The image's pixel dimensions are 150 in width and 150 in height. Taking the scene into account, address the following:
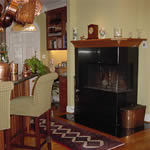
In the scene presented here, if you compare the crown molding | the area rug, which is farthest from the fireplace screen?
the crown molding

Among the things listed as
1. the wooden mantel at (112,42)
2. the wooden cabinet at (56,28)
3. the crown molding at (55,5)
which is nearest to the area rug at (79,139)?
the wooden mantel at (112,42)

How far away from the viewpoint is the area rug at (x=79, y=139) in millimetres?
3389

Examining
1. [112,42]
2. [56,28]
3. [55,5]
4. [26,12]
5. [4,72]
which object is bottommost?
[4,72]

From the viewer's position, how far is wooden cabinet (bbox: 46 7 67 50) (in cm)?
622

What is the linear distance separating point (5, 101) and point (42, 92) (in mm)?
702

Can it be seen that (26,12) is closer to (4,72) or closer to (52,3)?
(4,72)

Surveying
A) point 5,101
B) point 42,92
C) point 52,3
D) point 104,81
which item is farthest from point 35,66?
point 52,3

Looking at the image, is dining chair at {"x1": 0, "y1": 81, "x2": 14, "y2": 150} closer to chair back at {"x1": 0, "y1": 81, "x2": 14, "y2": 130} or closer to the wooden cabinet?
chair back at {"x1": 0, "y1": 81, "x2": 14, "y2": 130}

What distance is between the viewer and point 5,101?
2146 mm

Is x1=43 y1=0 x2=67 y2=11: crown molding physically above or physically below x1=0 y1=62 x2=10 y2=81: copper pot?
above

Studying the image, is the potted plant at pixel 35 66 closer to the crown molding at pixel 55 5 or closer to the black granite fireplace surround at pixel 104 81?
the black granite fireplace surround at pixel 104 81

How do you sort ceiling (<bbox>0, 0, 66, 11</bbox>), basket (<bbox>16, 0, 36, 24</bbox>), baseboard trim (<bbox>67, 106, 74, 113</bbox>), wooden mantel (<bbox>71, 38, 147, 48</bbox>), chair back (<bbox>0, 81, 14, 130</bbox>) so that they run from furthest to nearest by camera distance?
ceiling (<bbox>0, 0, 66, 11</bbox>)
baseboard trim (<bbox>67, 106, 74, 113</bbox>)
wooden mantel (<bbox>71, 38, 147, 48</bbox>)
basket (<bbox>16, 0, 36, 24</bbox>)
chair back (<bbox>0, 81, 14, 130</bbox>)

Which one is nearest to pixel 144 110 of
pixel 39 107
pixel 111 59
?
pixel 111 59

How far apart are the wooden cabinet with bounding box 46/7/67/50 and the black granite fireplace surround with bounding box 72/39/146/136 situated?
143 cm
